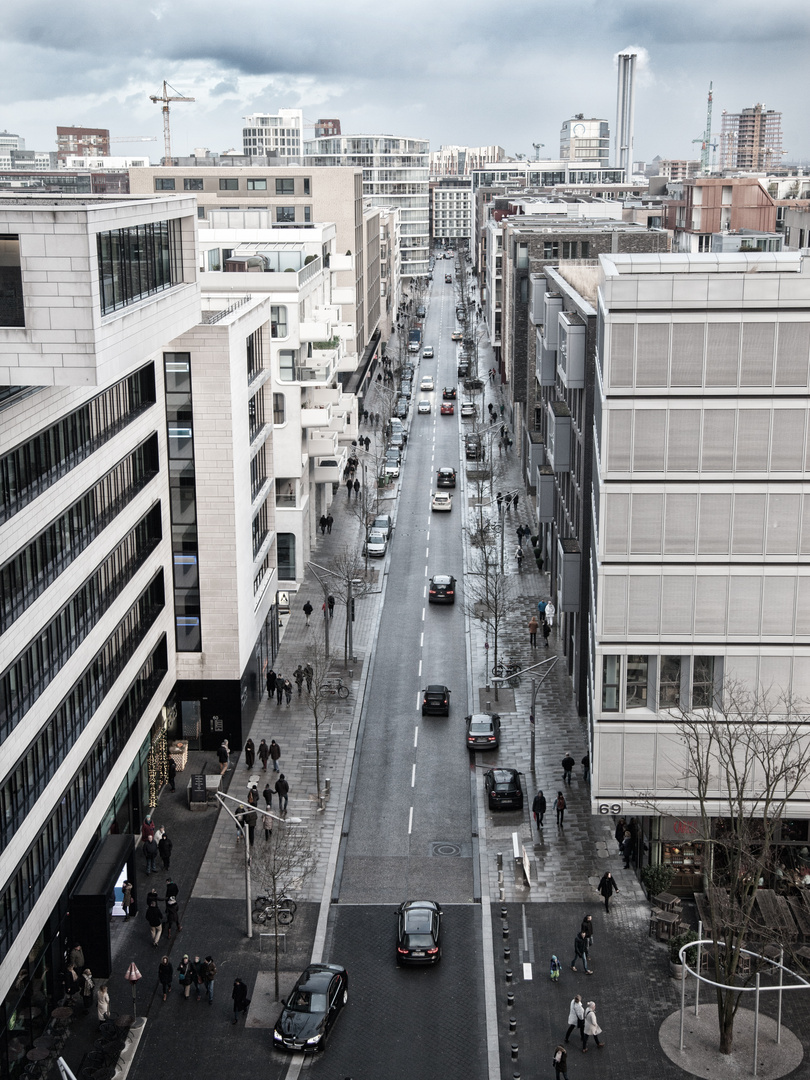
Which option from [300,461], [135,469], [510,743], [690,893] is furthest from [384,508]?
[690,893]

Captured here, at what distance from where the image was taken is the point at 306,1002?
37.8 m

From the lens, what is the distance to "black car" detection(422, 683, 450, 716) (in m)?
61.8

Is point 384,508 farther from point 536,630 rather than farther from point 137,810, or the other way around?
point 137,810

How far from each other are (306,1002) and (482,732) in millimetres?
21558

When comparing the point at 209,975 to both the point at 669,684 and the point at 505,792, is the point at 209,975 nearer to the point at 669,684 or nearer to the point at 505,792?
the point at 505,792

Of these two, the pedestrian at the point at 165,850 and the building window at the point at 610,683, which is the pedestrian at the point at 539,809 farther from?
the pedestrian at the point at 165,850

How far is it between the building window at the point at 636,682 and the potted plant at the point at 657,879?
6.25 metres

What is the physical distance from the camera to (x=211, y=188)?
13475 cm

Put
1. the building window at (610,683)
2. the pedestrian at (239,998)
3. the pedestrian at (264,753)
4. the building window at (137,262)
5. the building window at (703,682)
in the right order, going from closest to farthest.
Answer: the building window at (137,262) < the pedestrian at (239,998) < the building window at (703,682) < the building window at (610,683) < the pedestrian at (264,753)

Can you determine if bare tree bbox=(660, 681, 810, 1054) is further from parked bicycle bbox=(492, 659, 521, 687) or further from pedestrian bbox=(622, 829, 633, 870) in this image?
parked bicycle bbox=(492, 659, 521, 687)

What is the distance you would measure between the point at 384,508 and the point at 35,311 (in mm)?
70744

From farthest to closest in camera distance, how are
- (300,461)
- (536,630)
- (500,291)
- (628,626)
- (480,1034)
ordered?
1. (500,291)
2. (300,461)
3. (536,630)
4. (628,626)
5. (480,1034)

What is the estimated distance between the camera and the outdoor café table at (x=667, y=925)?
139 ft

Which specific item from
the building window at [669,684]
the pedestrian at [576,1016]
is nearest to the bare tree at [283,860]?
the pedestrian at [576,1016]
